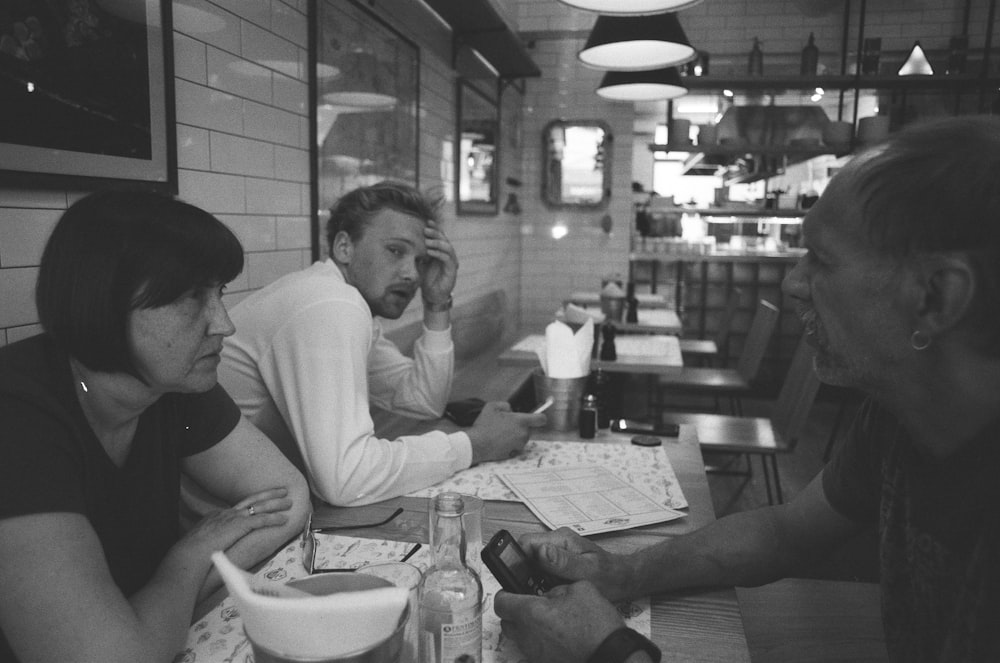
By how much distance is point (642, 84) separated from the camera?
477 centimetres

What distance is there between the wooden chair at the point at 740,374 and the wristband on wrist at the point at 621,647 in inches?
137

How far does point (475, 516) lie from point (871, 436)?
69cm

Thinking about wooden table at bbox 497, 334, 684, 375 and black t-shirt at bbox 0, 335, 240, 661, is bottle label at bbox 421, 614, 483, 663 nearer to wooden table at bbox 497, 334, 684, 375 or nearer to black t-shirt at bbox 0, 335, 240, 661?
black t-shirt at bbox 0, 335, 240, 661

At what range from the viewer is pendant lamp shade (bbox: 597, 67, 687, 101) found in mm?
4781

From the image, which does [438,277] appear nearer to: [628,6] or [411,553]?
[628,6]

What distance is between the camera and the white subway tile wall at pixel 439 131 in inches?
79.0

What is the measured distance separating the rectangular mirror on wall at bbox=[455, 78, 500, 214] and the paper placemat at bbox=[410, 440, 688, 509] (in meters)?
3.23

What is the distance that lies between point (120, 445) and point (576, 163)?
20.8 ft

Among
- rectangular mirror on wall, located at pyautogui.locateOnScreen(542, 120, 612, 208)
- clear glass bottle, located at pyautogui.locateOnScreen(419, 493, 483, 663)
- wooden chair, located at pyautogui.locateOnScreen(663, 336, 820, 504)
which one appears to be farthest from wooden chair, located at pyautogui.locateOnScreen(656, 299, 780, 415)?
clear glass bottle, located at pyautogui.locateOnScreen(419, 493, 483, 663)

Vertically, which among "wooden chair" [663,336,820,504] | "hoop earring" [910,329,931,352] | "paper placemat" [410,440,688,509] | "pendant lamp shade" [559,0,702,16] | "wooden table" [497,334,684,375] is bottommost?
"wooden chair" [663,336,820,504]

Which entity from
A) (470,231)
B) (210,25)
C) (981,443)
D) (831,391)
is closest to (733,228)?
(831,391)

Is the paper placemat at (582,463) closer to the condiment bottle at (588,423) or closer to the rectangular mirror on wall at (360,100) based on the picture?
the condiment bottle at (588,423)

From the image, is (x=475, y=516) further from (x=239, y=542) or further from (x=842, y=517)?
(x=842, y=517)

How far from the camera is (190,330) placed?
1157mm
